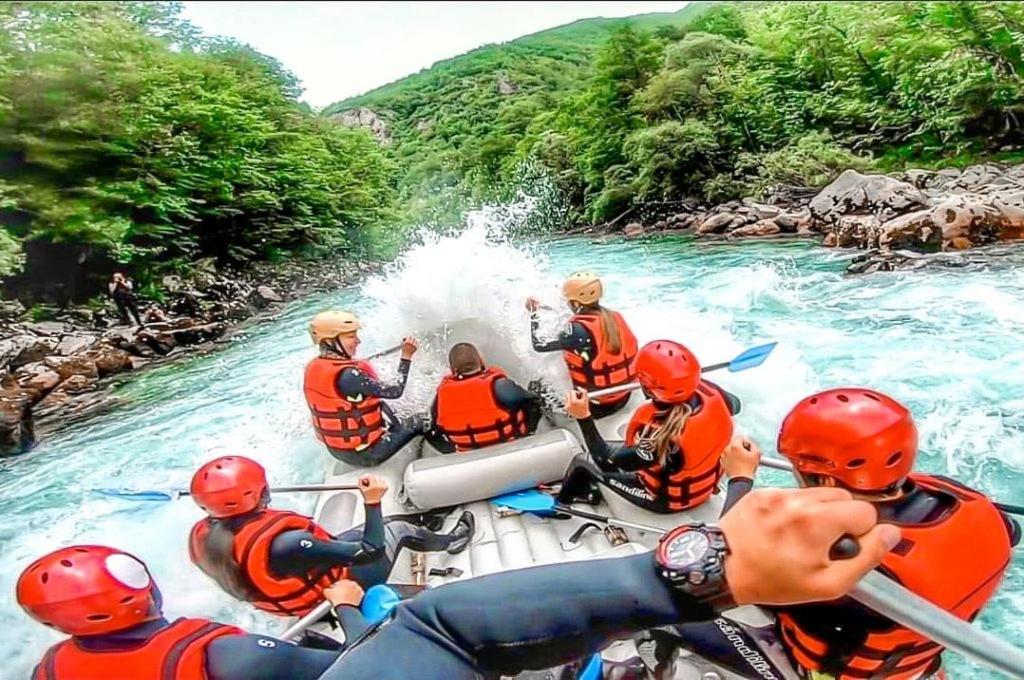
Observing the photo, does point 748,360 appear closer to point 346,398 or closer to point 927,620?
point 346,398

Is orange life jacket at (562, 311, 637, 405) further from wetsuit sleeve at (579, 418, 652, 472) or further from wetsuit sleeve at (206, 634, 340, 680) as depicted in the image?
wetsuit sleeve at (206, 634, 340, 680)

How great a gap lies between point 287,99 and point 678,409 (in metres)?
15.4

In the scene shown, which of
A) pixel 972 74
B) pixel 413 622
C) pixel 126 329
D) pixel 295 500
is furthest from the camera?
pixel 972 74

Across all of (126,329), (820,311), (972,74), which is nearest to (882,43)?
(972,74)

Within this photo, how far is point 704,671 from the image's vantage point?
1.40 m

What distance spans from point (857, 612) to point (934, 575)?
0.43ft

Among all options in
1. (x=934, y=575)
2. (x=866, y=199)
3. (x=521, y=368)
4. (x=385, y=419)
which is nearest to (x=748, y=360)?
(x=521, y=368)

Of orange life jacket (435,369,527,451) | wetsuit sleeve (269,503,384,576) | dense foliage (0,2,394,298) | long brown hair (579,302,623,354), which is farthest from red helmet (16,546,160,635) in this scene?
dense foliage (0,2,394,298)

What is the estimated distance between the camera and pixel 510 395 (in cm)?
268

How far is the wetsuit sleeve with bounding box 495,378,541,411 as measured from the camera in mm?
2674

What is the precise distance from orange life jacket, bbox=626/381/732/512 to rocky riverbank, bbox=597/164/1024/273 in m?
5.85

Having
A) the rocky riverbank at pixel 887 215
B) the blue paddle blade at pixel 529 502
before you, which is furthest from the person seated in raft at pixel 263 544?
the rocky riverbank at pixel 887 215

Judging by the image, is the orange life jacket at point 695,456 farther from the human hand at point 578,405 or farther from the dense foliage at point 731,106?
the dense foliage at point 731,106

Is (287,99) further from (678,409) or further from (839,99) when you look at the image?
(678,409)
